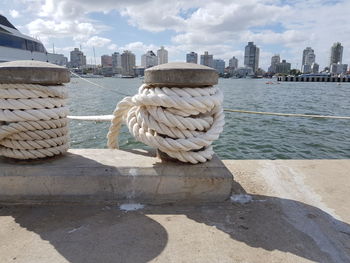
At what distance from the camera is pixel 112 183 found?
7.50ft

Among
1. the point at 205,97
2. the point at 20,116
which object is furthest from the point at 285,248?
the point at 20,116

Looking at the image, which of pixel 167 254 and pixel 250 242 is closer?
pixel 167 254

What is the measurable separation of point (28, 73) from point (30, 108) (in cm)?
30

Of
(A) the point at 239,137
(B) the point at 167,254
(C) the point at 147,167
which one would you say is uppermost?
(C) the point at 147,167

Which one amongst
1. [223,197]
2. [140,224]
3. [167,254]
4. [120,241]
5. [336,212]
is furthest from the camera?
[223,197]

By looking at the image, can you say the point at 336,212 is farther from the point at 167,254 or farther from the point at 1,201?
the point at 1,201

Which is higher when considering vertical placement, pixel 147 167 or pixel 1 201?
pixel 147 167

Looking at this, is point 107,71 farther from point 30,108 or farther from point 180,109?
point 180,109

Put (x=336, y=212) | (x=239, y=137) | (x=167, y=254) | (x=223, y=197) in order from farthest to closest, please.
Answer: (x=239, y=137), (x=223, y=197), (x=336, y=212), (x=167, y=254)

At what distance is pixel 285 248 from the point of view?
5.64 feet

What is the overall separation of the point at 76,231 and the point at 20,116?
111 cm

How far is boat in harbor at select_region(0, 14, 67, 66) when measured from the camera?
31.9 meters

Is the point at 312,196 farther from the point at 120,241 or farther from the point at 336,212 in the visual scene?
the point at 120,241

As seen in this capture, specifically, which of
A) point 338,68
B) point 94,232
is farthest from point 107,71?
point 94,232
